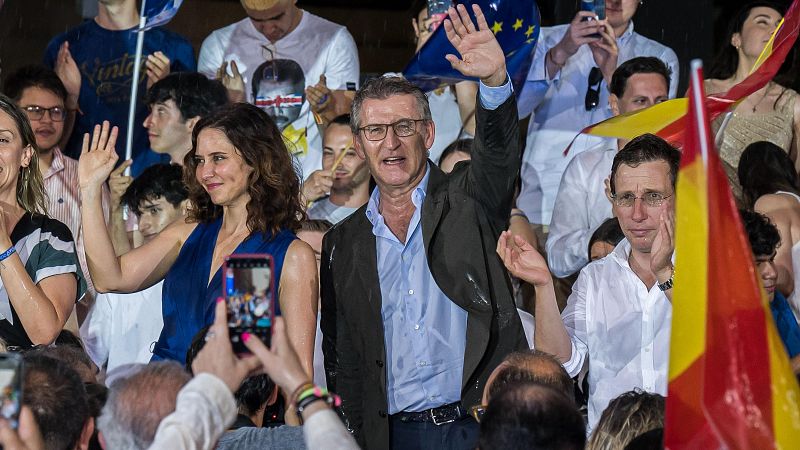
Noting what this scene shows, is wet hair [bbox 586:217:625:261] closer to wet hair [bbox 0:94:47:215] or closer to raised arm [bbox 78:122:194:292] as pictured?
raised arm [bbox 78:122:194:292]

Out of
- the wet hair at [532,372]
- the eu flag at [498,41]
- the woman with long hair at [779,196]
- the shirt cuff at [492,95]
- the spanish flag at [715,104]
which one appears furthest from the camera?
the eu flag at [498,41]

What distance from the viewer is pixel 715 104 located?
5449 mm

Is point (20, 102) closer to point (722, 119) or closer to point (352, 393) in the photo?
point (352, 393)

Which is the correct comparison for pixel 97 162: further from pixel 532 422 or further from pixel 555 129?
pixel 555 129

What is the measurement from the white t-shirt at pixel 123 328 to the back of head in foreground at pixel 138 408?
2.61 m

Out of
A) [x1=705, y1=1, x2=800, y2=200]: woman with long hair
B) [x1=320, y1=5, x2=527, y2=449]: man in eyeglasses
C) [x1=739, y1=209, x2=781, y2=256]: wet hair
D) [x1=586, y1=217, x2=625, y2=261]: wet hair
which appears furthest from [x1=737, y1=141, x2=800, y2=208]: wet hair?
[x1=320, y1=5, x2=527, y2=449]: man in eyeglasses

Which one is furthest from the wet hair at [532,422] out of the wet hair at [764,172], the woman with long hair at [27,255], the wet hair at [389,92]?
the wet hair at [764,172]

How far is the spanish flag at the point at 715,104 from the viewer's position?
5.32 metres

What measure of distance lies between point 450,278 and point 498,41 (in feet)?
6.71

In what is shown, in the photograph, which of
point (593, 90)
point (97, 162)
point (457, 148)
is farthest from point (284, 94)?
point (97, 162)

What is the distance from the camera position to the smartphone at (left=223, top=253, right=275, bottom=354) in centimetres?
276

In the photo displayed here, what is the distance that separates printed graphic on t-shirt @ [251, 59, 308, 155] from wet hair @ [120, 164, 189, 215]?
1.17m

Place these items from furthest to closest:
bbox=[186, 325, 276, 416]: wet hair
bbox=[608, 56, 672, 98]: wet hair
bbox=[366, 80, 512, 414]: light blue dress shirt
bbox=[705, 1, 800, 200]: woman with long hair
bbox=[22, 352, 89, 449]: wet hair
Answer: bbox=[705, 1, 800, 200]: woman with long hair
bbox=[608, 56, 672, 98]: wet hair
bbox=[366, 80, 512, 414]: light blue dress shirt
bbox=[186, 325, 276, 416]: wet hair
bbox=[22, 352, 89, 449]: wet hair

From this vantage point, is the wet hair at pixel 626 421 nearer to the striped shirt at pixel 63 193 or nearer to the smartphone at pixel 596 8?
the smartphone at pixel 596 8
